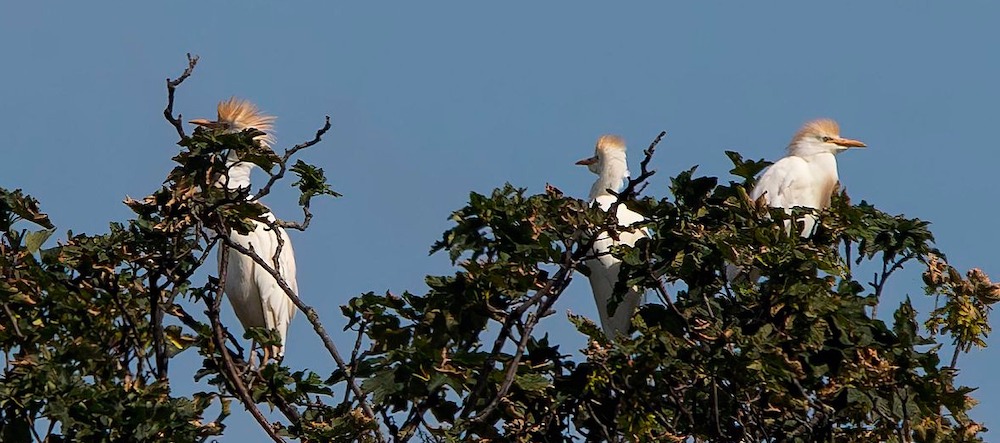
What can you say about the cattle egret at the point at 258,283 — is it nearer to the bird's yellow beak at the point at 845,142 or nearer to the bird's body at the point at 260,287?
the bird's body at the point at 260,287

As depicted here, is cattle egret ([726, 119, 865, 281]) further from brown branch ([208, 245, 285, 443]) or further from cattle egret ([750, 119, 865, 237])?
brown branch ([208, 245, 285, 443])

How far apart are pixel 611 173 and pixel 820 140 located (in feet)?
4.58

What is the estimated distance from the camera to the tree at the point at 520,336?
5.41 metres

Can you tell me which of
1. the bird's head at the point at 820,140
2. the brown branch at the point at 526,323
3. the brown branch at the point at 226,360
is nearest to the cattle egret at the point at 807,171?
the bird's head at the point at 820,140

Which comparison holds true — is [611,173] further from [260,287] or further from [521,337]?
[521,337]

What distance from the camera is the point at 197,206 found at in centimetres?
569

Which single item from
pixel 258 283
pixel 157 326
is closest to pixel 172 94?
pixel 157 326

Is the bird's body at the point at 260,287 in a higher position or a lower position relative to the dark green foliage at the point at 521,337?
higher

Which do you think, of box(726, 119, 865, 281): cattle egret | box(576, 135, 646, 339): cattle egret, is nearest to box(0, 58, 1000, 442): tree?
box(576, 135, 646, 339): cattle egret

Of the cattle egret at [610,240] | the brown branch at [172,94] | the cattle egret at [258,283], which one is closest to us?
the brown branch at [172,94]

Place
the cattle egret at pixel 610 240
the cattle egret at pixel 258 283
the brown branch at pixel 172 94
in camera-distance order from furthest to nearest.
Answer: the cattle egret at pixel 258 283 < the cattle egret at pixel 610 240 < the brown branch at pixel 172 94

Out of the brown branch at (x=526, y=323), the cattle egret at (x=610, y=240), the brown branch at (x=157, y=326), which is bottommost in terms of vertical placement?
the brown branch at (x=526, y=323)

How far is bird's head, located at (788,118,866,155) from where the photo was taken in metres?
10.6

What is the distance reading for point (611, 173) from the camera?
405 inches
